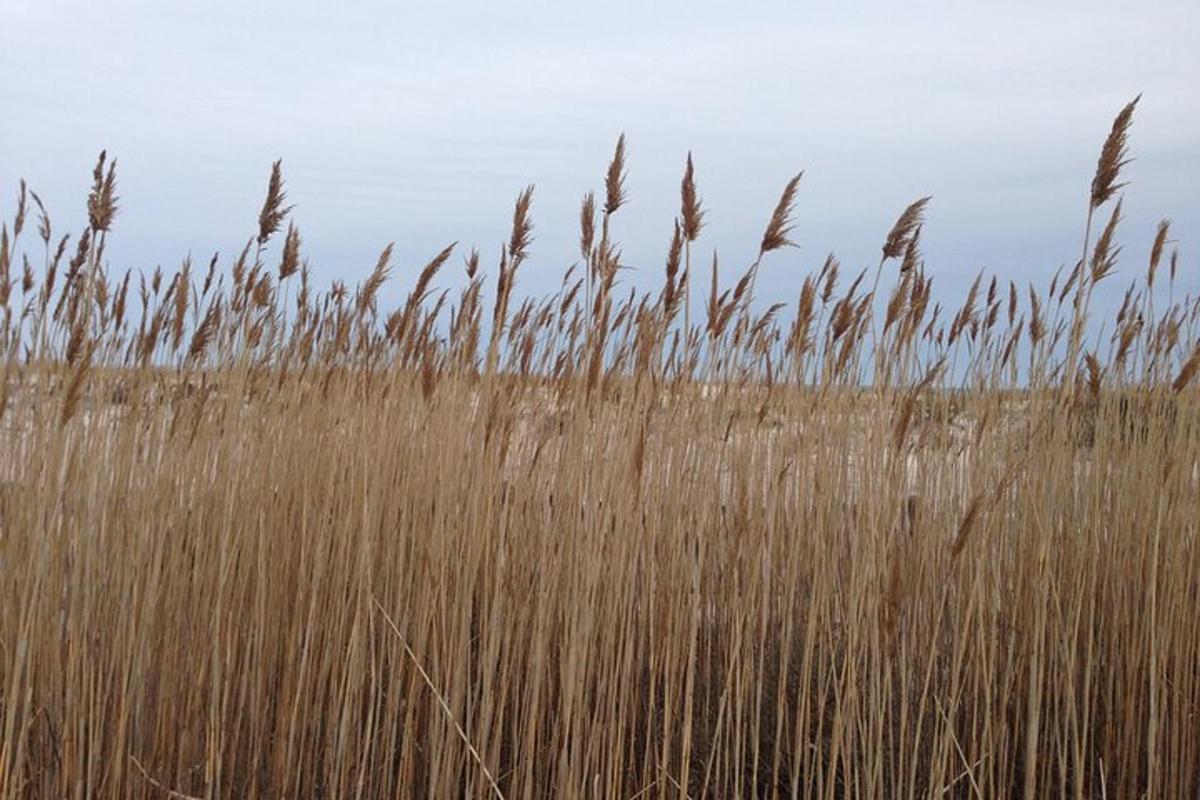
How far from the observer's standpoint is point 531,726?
1.75m

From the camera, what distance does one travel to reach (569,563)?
209 cm

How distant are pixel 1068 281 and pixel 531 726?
6.57ft

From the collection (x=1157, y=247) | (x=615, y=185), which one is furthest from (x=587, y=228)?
(x=1157, y=247)

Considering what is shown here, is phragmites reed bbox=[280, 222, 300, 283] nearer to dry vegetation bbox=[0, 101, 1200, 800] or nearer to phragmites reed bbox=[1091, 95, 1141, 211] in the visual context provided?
dry vegetation bbox=[0, 101, 1200, 800]

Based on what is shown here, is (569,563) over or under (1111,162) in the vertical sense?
under

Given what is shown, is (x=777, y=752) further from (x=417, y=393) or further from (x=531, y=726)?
(x=417, y=393)

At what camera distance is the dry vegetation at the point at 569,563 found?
6.04ft

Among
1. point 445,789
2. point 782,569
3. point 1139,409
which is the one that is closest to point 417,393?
point 782,569

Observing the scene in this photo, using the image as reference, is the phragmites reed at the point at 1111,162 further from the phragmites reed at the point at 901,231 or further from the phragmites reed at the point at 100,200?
the phragmites reed at the point at 100,200

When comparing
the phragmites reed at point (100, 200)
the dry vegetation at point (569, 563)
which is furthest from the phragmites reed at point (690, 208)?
the phragmites reed at point (100, 200)

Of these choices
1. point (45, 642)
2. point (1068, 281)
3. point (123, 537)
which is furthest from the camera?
point (1068, 281)

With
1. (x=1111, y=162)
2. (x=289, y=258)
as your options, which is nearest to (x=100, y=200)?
(x=289, y=258)

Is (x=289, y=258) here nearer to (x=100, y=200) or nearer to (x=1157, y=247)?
(x=100, y=200)

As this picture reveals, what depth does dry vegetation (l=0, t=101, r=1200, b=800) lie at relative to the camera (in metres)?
1.84
